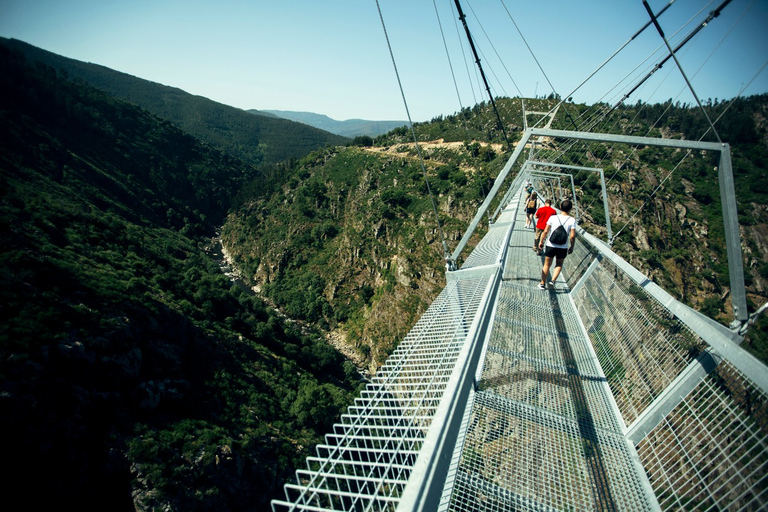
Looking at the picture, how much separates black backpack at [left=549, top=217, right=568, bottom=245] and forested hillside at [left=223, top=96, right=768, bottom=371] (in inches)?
1101

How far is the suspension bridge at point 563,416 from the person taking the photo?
1.65 m

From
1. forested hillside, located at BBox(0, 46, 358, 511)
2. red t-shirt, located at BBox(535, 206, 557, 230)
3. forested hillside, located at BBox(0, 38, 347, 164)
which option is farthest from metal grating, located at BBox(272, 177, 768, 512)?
forested hillside, located at BBox(0, 38, 347, 164)

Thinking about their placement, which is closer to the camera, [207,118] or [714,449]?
[714,449]

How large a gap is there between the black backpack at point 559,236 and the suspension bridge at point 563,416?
3.78 feet

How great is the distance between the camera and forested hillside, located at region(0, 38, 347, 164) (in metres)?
147

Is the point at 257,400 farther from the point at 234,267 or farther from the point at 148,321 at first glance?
the point at 234,267

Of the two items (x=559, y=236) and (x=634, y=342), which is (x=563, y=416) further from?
(x=559, y=236)

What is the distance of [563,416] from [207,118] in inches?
8352

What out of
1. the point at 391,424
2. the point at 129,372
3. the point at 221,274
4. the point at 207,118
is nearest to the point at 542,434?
the point at 391,424

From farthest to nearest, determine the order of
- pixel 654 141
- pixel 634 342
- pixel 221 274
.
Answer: pixel 221 274 → pixel 654 141 → pixel 634 342

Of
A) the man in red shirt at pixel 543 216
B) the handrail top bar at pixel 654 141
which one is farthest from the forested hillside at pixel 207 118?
the handrail top bar at pixel 654 141

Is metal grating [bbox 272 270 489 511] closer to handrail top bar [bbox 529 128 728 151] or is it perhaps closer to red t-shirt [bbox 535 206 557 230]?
handrail top bar [bbox 529 128 728 151]

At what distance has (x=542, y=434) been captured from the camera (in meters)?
2.63

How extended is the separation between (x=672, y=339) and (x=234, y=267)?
7420cm
